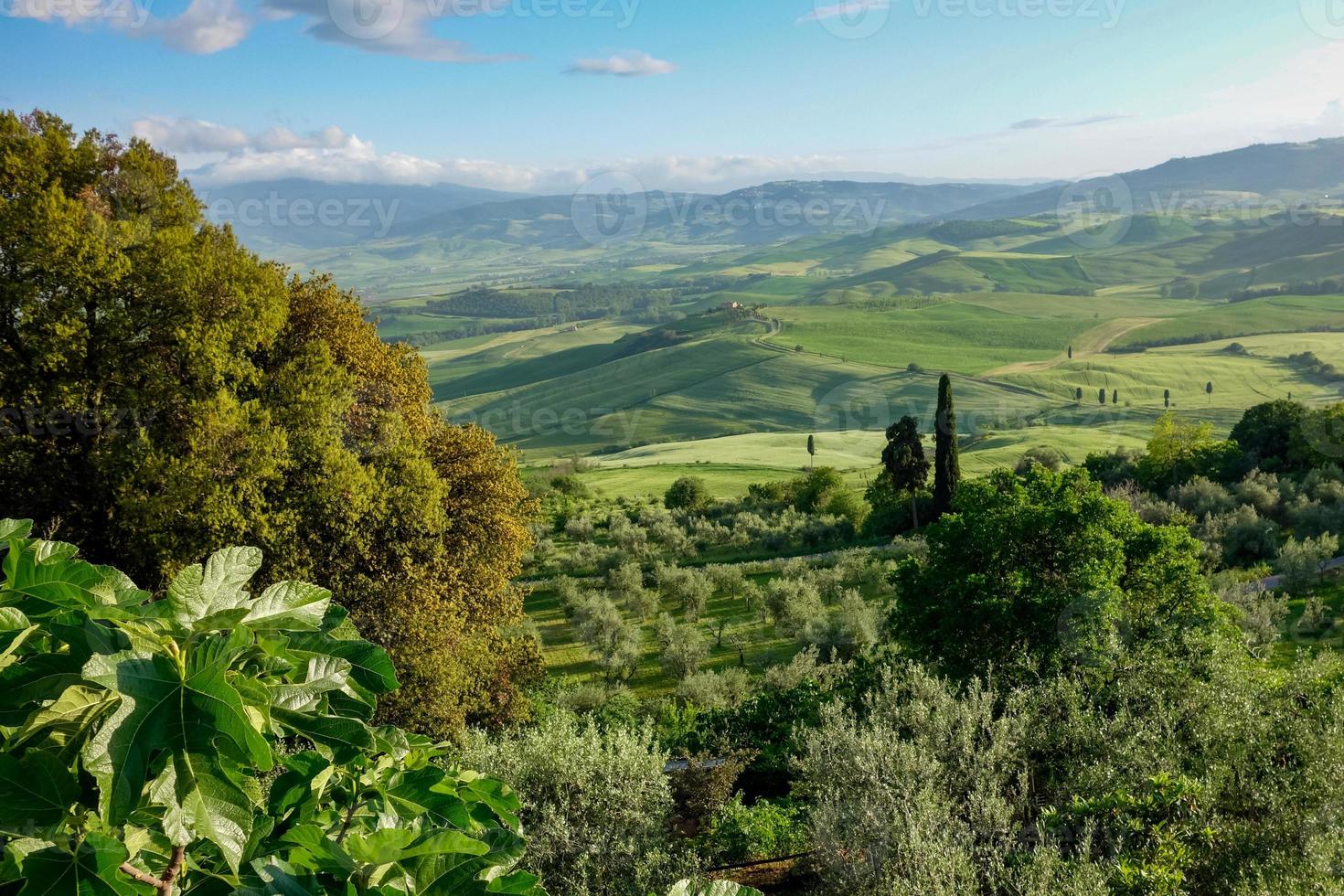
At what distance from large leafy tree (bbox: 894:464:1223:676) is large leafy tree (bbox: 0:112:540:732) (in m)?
9.83

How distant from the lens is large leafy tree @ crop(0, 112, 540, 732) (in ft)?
44.3

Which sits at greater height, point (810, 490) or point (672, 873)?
point (672, 873)

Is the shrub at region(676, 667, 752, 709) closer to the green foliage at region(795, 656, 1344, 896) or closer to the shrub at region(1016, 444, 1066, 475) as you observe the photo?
the green foliage at region(795, 656, 1344, 896)

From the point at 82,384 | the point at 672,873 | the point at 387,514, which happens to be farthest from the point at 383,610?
the point at 672,873

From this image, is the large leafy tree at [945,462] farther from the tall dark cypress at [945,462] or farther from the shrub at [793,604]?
the shrub at [793,604]

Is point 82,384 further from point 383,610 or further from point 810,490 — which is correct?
point 810,490

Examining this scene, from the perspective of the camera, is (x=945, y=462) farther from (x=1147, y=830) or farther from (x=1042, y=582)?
(x=1147, y=830)

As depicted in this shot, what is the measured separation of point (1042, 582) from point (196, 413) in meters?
16.4

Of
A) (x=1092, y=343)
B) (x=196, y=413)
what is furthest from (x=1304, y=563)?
(x=1092, y=343)

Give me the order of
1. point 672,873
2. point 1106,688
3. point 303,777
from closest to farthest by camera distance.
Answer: point 303,777, point 672,873, point 1106,688

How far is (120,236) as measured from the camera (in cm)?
1418

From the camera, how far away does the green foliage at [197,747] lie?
222cm

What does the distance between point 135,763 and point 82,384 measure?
47.4ft

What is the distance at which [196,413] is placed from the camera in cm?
1383
